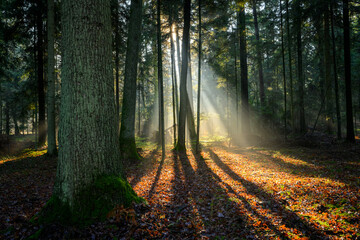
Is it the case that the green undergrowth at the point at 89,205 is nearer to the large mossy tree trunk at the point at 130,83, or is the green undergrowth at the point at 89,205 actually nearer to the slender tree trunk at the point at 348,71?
the large mossy tree trunk at the point at 130,83

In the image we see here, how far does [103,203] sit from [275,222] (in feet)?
→ 10.5

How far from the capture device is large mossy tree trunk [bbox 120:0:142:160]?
30.3 ft

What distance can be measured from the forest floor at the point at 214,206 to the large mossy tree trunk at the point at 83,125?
32 cm

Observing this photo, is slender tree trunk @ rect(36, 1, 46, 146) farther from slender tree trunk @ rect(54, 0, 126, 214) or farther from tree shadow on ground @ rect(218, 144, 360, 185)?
tree shadow on ground @ rect(218, 144, 360, 185)

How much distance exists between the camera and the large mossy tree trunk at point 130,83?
9234 mm

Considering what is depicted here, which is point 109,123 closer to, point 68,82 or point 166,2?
point 68,82

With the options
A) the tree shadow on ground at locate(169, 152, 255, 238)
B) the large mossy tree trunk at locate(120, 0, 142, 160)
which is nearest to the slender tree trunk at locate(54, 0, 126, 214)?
the tree shadow on ground at locate(169, 152, 255, 238)

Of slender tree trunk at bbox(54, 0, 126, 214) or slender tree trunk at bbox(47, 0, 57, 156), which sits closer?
slender tree trunk at bbox(54, 0, 126, 214)

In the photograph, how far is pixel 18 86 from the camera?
29.3 m

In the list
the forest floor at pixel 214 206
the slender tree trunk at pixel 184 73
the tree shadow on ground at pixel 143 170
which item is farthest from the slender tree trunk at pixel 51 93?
the slender tree trunk at pixel 184 73

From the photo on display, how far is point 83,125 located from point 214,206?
333 cm

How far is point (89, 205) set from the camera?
3.08 metres

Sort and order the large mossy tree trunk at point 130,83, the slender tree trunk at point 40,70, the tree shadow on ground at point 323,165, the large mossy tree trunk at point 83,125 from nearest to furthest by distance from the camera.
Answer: the large mossy tree trunk at point 83,125, the tree shadow on ground at point 323,165, the large mossy tree trunk at point 130,83, the slender tree trunk at point 40,70

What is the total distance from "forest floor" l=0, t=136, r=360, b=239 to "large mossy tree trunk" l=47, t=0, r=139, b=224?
32 centimetres
